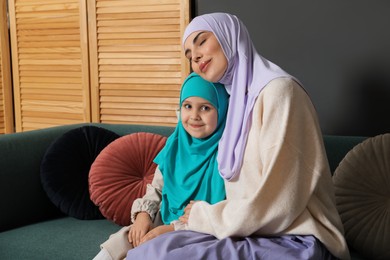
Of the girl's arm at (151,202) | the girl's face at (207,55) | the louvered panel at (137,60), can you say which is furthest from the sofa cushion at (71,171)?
the girl's face at (207,55)

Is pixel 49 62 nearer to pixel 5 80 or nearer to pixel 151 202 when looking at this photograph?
pixel 5 80

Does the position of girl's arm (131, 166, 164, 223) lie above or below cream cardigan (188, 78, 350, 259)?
below

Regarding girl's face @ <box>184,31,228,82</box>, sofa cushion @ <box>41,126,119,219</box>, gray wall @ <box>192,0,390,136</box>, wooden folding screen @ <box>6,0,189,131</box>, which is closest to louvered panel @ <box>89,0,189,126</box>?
wooden folding screen @ <box>6,0,189,131</box>

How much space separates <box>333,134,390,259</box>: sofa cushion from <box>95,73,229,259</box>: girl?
47 cm

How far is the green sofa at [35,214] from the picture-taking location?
200cm

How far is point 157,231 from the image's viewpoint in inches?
67.8

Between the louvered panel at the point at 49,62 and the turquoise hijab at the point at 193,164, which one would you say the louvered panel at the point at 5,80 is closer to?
the louvered panel at the point at 49,62

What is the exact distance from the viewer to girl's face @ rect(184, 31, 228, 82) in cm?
165

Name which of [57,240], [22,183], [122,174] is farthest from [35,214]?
[122,174]

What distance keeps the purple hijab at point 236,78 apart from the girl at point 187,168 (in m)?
0.09

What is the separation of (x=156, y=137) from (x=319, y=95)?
759 millimetres

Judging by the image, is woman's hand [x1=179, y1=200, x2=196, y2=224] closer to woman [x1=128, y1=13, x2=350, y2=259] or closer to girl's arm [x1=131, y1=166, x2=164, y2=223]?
woman [x1=128, y1=13, x2=350, y2=259]

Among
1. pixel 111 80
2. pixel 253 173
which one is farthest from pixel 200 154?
pixel 111 80

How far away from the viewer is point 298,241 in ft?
4.94
